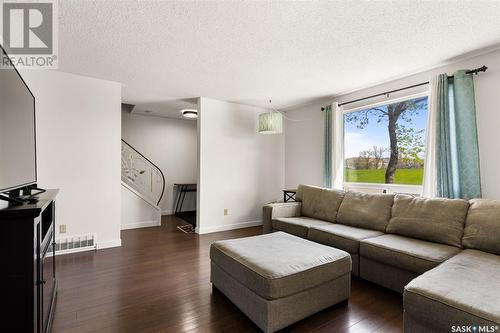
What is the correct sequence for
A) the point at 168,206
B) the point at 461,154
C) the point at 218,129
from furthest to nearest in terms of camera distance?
1. the point at 168,206
2. the point at 218,129
3. the point at 461,154

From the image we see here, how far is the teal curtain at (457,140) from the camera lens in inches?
107

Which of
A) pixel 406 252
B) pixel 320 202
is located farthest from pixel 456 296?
pixel 320 202

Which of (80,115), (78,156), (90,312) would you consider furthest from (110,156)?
(90,312)

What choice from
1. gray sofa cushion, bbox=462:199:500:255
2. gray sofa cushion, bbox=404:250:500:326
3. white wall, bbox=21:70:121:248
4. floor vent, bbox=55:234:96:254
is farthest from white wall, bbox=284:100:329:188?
floor vent, bbox=55:234:96:254

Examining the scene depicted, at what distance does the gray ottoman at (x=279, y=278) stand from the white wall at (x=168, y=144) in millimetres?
4361

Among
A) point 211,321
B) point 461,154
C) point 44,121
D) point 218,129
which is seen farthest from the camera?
point 218,129

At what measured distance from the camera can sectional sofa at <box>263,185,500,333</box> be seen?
4.64ft

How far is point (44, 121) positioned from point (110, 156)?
0.88m

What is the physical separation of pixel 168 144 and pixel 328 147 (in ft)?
13.3

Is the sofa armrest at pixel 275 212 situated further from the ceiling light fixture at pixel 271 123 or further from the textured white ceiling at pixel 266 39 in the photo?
the textured white ceiling at pixel 266 39

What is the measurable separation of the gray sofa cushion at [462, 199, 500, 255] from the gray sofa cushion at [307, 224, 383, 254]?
790 millimetres

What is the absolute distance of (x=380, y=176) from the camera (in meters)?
3.83

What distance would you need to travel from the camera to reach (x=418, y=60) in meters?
2.90

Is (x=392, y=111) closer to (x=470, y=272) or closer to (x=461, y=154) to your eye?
(x=461, y=154)
